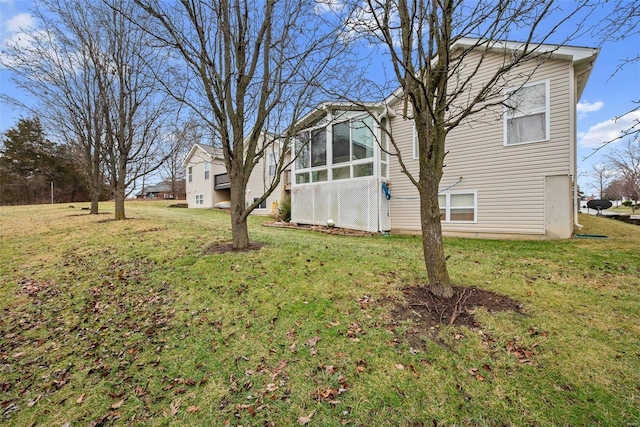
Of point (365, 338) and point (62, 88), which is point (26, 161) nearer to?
point (62, 88)

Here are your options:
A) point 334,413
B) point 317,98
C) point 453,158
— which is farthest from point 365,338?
point 453,158

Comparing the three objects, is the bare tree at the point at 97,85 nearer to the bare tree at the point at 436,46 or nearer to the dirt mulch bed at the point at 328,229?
the dirt mulch bed at the point at 328,229

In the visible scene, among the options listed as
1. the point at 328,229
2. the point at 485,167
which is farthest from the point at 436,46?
the point at 328,229

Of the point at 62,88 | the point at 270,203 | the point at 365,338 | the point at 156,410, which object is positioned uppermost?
the point at 62,88

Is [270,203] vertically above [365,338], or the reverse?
[270,203]

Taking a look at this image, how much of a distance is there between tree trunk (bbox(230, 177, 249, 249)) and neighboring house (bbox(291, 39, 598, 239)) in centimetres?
181

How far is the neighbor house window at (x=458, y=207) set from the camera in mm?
9898

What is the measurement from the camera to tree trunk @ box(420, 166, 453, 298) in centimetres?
358

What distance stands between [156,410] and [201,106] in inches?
234

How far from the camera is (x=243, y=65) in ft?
20.0

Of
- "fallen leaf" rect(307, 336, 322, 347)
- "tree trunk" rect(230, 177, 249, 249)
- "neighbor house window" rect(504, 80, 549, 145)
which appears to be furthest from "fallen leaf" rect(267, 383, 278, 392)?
"neighbor house window" rect(504, 80, 549, 145)

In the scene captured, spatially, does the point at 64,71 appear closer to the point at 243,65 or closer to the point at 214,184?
the point at 243,65

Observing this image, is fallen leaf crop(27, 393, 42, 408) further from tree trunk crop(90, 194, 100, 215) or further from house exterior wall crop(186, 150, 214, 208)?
house exterior wall crop(186, 150, 214, 208)

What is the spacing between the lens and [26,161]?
30.2 meters
